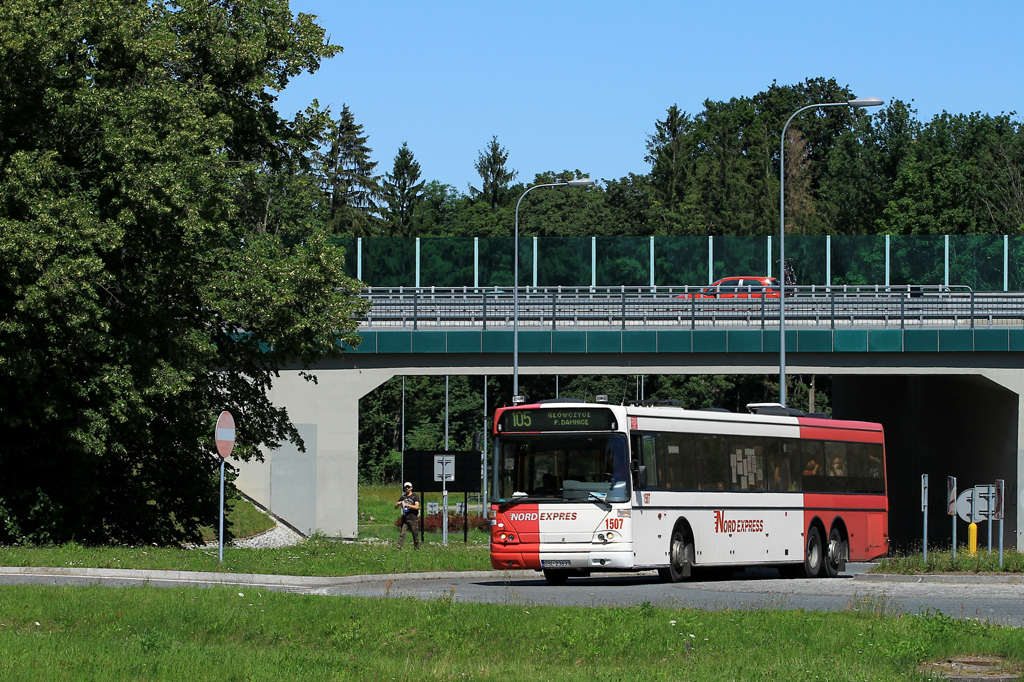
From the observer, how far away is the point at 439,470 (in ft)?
106

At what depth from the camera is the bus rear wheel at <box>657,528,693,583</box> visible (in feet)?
67.1

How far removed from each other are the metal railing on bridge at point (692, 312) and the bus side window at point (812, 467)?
12.6 m

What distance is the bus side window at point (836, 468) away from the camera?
23.9 metres

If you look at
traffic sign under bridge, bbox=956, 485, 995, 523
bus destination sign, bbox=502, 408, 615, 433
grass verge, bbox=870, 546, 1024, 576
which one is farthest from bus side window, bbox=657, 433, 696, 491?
traffic sign under bridge, bbox=956, 485, 995, 523

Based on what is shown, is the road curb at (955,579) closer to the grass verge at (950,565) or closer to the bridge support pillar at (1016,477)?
the grass verge at (950,565)

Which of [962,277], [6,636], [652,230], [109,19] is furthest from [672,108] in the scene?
[6,636]

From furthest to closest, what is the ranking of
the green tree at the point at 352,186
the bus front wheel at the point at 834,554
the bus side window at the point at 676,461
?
the green tree at the point at 352,186 → the bus front wheel at the point at 834,554 → the bus side window at the point at 676,461

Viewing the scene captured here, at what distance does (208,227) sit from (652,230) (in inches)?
3179

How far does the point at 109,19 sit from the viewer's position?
24078 millimetres

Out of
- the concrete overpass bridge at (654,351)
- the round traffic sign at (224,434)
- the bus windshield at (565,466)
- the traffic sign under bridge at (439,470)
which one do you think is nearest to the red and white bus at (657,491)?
the bus windshield at (565,466)

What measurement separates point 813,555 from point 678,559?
12.5 feet

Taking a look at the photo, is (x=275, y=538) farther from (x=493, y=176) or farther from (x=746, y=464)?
(x=493, y=176)

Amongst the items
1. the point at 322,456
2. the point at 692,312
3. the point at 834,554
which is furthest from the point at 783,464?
the point at 322,456

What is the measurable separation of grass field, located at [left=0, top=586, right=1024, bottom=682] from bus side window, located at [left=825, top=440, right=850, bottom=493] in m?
9.01
